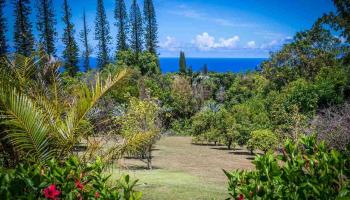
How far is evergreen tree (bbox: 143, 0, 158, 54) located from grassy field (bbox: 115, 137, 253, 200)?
107ft

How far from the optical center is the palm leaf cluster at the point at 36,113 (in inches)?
229

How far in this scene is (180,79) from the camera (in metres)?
40.6

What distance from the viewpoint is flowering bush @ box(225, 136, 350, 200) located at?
298 cm

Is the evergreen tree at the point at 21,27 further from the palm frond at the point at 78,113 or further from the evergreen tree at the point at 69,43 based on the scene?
the palm frond at the point at 78,113

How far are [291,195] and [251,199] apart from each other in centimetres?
30

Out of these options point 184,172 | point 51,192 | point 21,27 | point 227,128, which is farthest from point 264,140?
point 21,27

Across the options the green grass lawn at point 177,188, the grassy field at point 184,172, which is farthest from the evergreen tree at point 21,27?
the green grass lawn at point 177,188

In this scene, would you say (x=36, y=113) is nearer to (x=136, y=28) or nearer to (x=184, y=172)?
(x=184, y=172)

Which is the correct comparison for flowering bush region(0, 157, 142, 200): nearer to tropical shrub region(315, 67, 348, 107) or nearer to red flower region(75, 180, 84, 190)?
red flower region(75, 180, 84, 190)

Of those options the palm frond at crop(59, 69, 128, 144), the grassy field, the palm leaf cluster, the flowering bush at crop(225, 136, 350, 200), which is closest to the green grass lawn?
the grassy field

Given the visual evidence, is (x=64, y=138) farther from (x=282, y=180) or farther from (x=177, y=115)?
(x=177, y=115)

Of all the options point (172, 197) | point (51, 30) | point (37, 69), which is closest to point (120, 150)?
point (37, 69)

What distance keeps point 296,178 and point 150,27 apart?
57587mm

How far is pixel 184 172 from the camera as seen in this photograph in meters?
16.4
